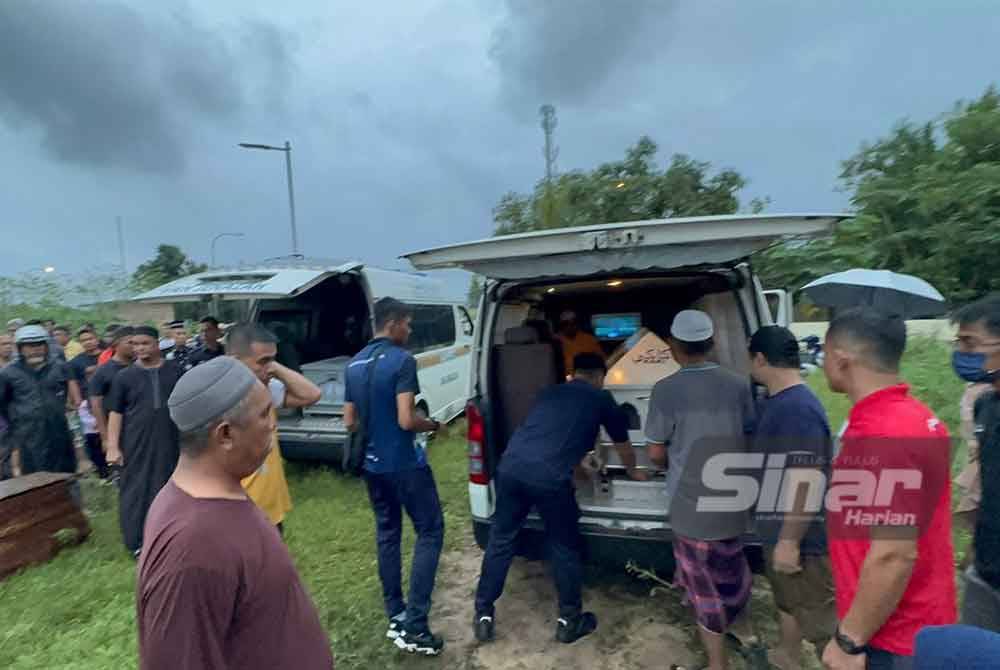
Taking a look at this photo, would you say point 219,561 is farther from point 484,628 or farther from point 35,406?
point 35,406

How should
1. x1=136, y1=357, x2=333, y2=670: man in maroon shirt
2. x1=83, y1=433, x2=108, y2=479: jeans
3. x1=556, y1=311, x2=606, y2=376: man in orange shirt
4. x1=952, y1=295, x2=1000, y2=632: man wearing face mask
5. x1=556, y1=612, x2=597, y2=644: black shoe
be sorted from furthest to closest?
x1=83, y1=433, x2=108, y2=479: jeans, x1=556, y1=311, x2=606, y2=376: man in orange shirt, x1=556, y1=612, x2=597, y2=644: black shoe, x1=952, y1=295, x2=1000, y2=632: man wearing face mask, x1=136, y1=357, x2=333, y2=670: man in maroon shirt

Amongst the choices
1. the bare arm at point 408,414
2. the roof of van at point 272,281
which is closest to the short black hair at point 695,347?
the bare arm at point 408,414

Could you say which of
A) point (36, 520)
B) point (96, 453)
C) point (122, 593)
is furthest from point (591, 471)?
point (96, 453)

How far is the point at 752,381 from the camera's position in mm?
3430

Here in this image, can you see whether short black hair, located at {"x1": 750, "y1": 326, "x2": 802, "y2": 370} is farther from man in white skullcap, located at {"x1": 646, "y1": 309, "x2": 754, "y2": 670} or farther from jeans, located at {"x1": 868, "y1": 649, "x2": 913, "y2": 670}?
jeans, located at {"x1": 868, "y1": 649, "x2": 913, "y2": 670}

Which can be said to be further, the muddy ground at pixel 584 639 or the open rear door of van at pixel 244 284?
the open rear door of van at pixel 244 284

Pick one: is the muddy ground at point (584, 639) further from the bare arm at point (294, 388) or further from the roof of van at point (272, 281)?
the roof of van at point (272, 281)

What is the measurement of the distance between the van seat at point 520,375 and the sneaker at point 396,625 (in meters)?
1.17

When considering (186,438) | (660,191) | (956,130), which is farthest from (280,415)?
(956,130)

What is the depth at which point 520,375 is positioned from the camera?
12.1ft

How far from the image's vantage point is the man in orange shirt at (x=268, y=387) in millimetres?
2746

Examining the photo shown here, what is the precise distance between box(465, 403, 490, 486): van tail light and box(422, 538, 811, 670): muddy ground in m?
0.81

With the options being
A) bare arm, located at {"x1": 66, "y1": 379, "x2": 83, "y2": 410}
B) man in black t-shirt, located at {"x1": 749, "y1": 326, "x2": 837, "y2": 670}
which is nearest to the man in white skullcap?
man in black t-shirt, located at {"x1": 749, "y1": 326, "x2": 837, "y2": 670}

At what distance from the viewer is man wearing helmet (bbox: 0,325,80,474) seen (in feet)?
15.2
